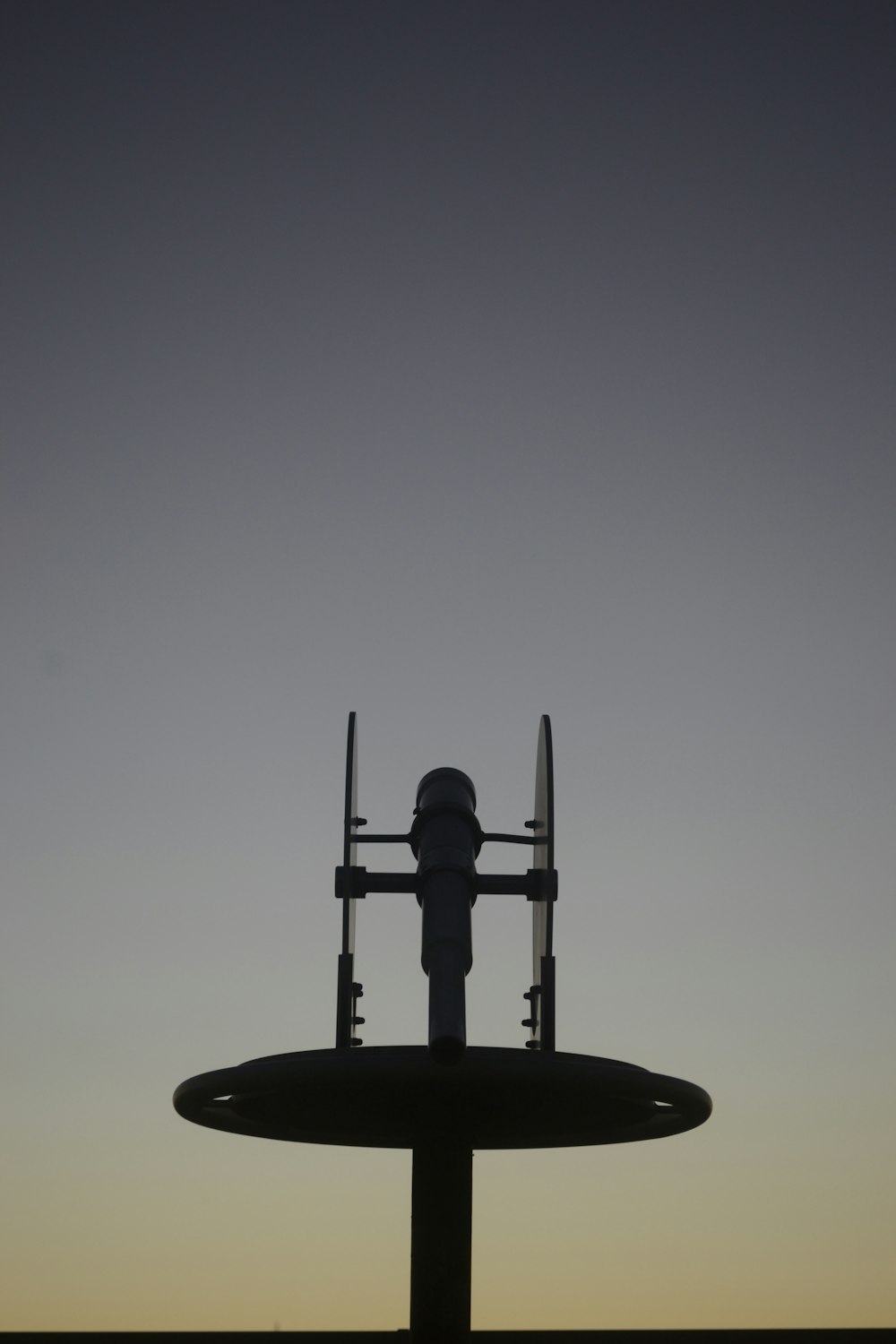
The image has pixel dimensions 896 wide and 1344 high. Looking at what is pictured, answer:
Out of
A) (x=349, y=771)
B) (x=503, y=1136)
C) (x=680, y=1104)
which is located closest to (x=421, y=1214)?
(x=503, y=1136)

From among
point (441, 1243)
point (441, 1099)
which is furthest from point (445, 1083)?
point (441, 1243)

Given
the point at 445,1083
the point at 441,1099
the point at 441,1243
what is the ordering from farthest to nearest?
the point at 441,1243
the point at 441,1099
the point at 445,1083

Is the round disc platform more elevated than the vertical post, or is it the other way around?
the round disc platform

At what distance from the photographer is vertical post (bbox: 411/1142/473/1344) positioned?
8.74 meters

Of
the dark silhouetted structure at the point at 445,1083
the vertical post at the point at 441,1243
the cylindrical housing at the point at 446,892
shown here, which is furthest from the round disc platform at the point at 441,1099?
the cylindrical housing at the point at 446,892

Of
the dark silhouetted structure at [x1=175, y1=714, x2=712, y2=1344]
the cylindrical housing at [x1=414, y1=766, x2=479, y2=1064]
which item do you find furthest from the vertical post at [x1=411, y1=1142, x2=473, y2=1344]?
the cylindrical housing at [x1=414, y1=766, x2=479, y2=1064]

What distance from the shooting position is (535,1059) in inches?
292

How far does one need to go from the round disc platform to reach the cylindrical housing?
0.29m

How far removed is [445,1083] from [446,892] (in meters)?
1.66

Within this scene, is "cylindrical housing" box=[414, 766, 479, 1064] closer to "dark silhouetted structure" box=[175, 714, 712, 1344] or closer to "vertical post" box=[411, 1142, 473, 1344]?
"dark silhouetted structure" box=[175, 714, 712, 1344]

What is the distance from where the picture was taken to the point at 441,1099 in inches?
323

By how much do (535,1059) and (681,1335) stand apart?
11877mm

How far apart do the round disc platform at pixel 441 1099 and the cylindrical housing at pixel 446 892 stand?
Answer: 0.29 m

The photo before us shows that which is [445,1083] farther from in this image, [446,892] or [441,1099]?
[446,892]
